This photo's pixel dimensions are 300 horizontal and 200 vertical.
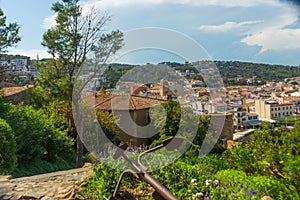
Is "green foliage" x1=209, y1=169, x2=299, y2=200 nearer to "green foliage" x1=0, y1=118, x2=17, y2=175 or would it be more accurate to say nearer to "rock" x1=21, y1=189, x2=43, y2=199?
"rock" x1=21, y1=189, x2=43, y2=199

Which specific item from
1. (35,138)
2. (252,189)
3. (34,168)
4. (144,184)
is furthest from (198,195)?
(35,138)

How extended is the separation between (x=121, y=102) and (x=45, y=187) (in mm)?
2574

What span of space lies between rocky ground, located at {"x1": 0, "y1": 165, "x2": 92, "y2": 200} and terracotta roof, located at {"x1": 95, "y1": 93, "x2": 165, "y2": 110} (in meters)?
1.85

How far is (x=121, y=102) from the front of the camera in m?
5.29

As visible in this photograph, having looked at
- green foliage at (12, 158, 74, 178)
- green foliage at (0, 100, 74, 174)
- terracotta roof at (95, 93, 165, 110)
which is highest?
terracotta roof at (95, 93, 165, 110)

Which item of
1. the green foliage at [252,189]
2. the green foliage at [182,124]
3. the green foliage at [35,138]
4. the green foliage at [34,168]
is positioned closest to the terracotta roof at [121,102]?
the green foliage at [182,124]

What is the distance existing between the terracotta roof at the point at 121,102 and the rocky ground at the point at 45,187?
1848 mm

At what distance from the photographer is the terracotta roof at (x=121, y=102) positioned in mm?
5132

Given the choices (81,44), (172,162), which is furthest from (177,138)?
(81,44)

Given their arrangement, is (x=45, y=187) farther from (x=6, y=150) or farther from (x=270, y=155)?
(x=270, y=155)

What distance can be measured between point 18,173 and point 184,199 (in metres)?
3.40

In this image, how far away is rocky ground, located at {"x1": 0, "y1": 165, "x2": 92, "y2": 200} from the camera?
2637 millimetres

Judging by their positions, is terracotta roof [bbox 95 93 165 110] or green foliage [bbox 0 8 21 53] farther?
green foliage [bbox 0 8 21 53]

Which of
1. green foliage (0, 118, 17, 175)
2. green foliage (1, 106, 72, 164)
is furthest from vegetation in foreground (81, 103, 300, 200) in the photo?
green foliage (1, 106, 72, 164)
